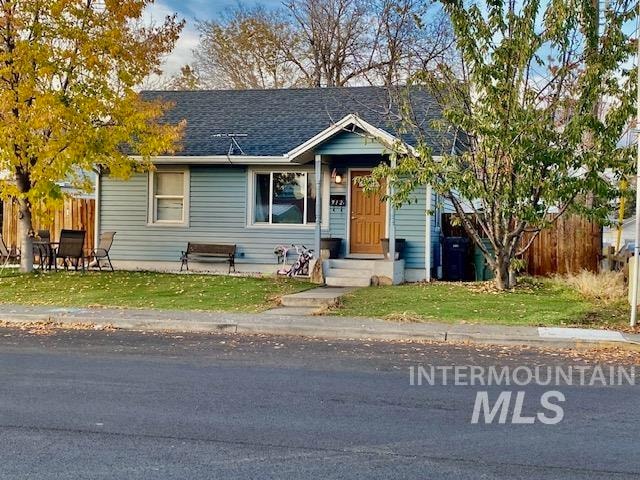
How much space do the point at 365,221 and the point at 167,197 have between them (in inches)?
220

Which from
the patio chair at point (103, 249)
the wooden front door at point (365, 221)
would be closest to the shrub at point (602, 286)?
the wooden front door at point (365, 221)

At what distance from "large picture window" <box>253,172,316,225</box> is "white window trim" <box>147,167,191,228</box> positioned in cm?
196

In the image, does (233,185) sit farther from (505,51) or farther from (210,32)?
(210,32)

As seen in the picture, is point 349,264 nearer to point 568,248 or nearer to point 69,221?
point 568,248

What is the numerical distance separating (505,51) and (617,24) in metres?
2.06

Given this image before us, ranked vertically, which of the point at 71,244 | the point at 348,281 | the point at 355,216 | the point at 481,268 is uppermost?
the point at 355,216

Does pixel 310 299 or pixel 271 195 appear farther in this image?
pixel 271 195

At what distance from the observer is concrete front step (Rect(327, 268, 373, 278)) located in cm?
1703

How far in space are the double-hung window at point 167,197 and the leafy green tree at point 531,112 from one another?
723 centimetres

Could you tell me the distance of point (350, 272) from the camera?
56.5 feet

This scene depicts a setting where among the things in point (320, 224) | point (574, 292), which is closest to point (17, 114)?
point (320, 224)

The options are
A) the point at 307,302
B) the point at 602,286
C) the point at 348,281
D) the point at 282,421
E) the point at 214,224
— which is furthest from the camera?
the point at 214,224

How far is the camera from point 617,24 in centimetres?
1338

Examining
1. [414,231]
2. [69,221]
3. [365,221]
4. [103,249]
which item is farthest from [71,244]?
[414,231]
